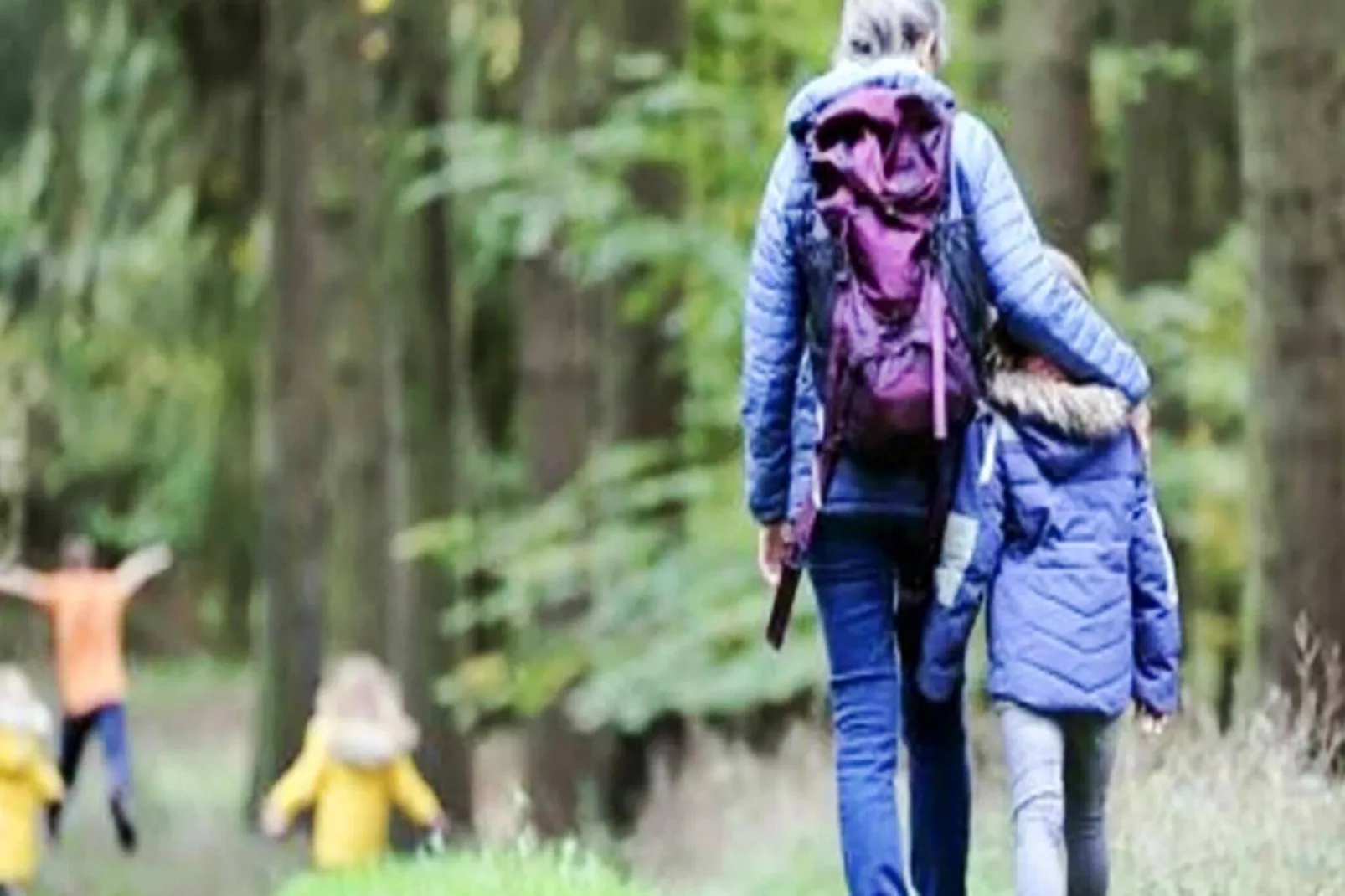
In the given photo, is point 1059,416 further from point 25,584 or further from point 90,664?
point 25,584

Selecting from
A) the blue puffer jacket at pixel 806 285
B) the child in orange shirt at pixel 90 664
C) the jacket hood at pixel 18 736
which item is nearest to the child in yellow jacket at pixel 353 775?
the jacket hood at pixel 18 736

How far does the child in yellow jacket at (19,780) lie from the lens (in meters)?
17.2

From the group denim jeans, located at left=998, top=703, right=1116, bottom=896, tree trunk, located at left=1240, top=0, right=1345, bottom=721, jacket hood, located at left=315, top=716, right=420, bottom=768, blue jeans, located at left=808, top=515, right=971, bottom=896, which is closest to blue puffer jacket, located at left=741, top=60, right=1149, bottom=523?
blue jeans, located at left=808, top=515, right=971, bottom=896

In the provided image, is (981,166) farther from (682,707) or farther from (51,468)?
(51,468)

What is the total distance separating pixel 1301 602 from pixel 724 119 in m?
8.49

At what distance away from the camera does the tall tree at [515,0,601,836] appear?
24453 millimetres

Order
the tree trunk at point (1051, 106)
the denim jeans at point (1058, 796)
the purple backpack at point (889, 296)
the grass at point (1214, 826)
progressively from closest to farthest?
the purple backpack at point (889, 296) → the denim jeans at point (1058, 796) → the grass at point (1214, 826) → the tree trunk at point (1051, 106)

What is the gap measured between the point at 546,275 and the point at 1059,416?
16969mm

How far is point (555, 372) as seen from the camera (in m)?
24.9

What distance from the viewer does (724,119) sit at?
72.0 feet

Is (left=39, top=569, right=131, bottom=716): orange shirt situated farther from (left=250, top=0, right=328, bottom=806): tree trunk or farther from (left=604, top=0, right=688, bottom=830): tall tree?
(left=604, top=0, right=688, bottom=830): tall tree

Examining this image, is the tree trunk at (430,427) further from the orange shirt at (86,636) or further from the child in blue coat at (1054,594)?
the child in blue coat at (1054,594)

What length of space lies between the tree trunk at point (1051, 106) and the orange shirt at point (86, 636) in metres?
9.25

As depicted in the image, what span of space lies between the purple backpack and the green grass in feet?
7.08
